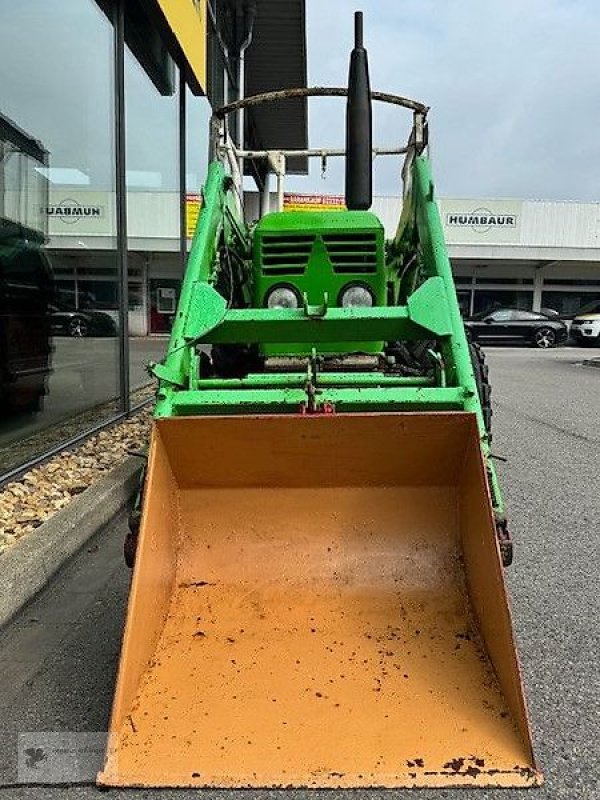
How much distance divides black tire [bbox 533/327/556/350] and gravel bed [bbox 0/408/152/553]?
19733 millimetres

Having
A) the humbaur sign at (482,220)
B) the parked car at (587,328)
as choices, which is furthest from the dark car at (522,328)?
the humbaur sign at (482,220)

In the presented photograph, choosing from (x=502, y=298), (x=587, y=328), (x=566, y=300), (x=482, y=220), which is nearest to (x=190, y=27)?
(x=587, y=328)

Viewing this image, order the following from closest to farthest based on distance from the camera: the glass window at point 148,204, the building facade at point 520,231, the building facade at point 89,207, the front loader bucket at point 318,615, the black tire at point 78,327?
the front loader bucket at point 318,615 < the building facade at point 89,207 < the black tire at point 78,327 < the glass window at point 148,204 < the building facade at point 520,231

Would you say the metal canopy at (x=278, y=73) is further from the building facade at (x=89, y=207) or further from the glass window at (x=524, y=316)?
the glass window at (x=524, y=316)

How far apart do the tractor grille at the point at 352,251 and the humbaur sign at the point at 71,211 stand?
2.57m

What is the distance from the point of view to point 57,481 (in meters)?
4.43

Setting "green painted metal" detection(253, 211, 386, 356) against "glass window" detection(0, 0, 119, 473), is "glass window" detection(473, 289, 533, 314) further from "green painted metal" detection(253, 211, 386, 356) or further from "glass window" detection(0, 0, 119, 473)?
"green painted metal" detection(253, 211, 386, 356)

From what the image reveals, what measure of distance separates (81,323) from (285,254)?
2708 millimetres

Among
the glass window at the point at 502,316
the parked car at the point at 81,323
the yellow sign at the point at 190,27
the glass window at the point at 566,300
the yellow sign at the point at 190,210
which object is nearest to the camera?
the parked car at the point at 81,323

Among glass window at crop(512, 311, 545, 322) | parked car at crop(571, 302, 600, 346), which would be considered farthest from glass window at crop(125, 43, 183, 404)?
parked car at crop(571, 302, 600, 346)

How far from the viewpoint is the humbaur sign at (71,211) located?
5.51 metres

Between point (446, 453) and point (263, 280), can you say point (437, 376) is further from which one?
point (263, 280)

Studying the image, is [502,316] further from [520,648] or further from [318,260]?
[520,648]

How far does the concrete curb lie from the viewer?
3011 millimetres
